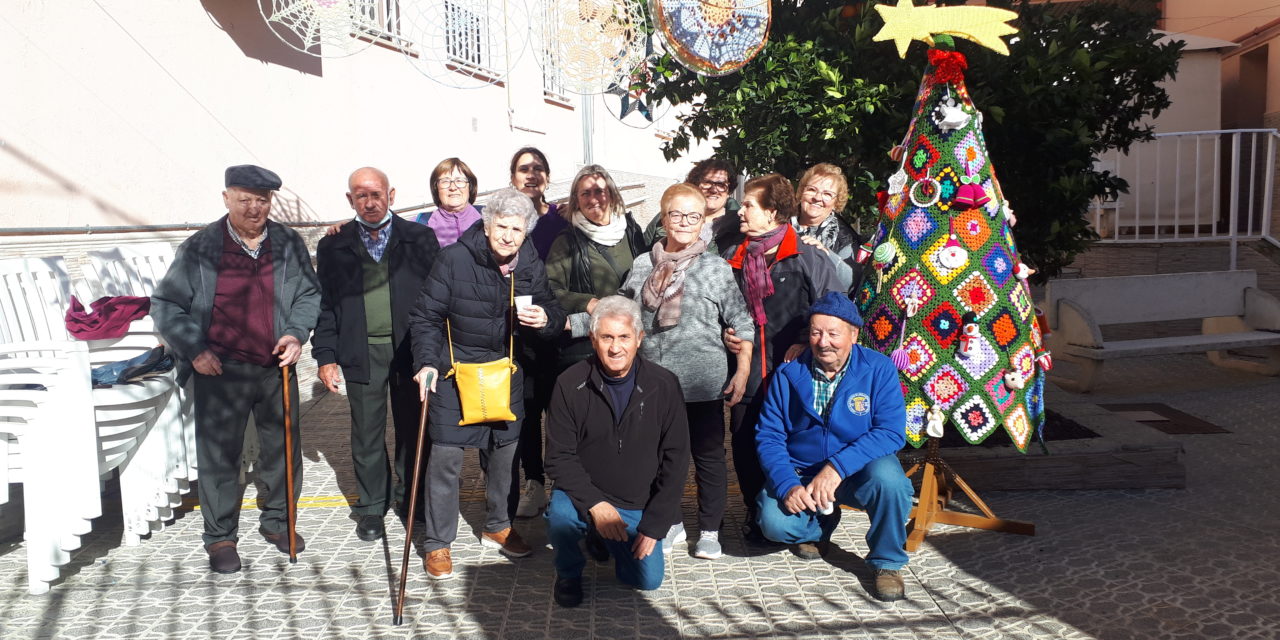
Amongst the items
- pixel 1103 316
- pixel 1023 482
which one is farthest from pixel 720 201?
pixel 1103 316

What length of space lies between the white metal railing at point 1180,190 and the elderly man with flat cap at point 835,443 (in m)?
6.50

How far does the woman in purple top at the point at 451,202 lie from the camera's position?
16.8 feet

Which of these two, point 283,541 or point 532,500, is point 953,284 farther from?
point 283,541

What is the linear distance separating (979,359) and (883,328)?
15.8 inches

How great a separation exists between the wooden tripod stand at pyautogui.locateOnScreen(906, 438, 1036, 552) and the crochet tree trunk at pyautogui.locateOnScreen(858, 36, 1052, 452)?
367 millimetres

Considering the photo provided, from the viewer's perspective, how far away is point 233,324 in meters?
4.22

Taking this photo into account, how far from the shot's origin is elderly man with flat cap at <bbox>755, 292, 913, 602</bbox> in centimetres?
380

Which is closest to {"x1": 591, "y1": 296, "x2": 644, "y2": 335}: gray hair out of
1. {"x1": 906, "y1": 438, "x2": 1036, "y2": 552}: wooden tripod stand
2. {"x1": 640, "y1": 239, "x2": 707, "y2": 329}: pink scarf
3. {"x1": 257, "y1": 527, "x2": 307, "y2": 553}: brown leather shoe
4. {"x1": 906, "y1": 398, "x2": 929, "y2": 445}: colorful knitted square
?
{"x1": 640, "y1": 239, "x2": 707, "y2": 329}: pink scarf

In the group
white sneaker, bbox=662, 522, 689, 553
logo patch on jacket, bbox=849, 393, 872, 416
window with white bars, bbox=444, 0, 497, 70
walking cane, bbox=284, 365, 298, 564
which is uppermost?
window with white bars, bbox=444, 0, 497, 70

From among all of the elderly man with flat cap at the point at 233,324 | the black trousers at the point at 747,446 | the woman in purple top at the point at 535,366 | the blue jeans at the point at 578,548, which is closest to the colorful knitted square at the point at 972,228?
the black trousers at the point at 747,446

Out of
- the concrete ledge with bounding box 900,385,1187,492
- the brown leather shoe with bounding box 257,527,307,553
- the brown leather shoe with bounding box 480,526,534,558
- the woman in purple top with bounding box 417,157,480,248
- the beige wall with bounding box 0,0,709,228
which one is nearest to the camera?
the brown leather shoe with bounding box 480,526,534,558

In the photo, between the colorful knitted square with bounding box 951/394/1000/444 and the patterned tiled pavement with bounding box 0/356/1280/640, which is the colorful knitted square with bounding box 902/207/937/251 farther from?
the patterned tiled pavement with bounding box 0/356/1280/640

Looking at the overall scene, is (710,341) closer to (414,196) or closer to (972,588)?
(972,588)

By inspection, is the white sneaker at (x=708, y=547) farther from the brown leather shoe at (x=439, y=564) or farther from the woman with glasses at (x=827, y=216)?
the woman with glasses at (x=827, y=216)
